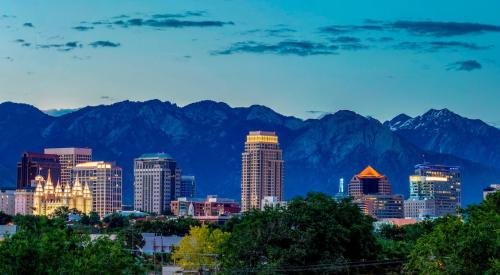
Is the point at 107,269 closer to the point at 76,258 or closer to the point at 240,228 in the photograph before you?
the point at 76,258

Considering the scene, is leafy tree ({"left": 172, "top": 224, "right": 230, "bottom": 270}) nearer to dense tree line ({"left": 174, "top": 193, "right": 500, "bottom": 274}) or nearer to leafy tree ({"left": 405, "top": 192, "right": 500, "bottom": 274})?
dense tree line ({"left": 174, "top": 193, "right": 500, "bottom": 274})

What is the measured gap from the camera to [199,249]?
112 m

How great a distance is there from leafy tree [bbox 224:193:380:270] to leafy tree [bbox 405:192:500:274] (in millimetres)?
14961

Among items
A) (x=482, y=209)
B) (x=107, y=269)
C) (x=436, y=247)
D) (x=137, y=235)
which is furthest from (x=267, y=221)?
(x=137, y=235)

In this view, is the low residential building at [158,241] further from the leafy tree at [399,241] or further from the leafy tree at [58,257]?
the leafy tree at [58,257]

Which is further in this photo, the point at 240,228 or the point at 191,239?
the point at 191,239

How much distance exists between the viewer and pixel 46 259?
52.7 meters

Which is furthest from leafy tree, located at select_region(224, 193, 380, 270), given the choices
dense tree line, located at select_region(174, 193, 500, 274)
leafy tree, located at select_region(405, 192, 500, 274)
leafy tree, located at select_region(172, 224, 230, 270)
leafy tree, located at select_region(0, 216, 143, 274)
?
leafy tree, located at select_region(0, 216, 143, 274)

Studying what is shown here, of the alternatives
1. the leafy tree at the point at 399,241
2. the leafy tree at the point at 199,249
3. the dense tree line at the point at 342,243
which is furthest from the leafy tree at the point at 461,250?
the leafy tree at the point at 199,249

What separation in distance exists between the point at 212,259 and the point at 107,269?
51.2m

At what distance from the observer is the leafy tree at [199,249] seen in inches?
4144

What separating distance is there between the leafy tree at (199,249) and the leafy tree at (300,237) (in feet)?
59.3

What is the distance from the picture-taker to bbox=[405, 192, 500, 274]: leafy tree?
191 ft

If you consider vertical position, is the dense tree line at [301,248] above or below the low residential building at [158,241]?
above
